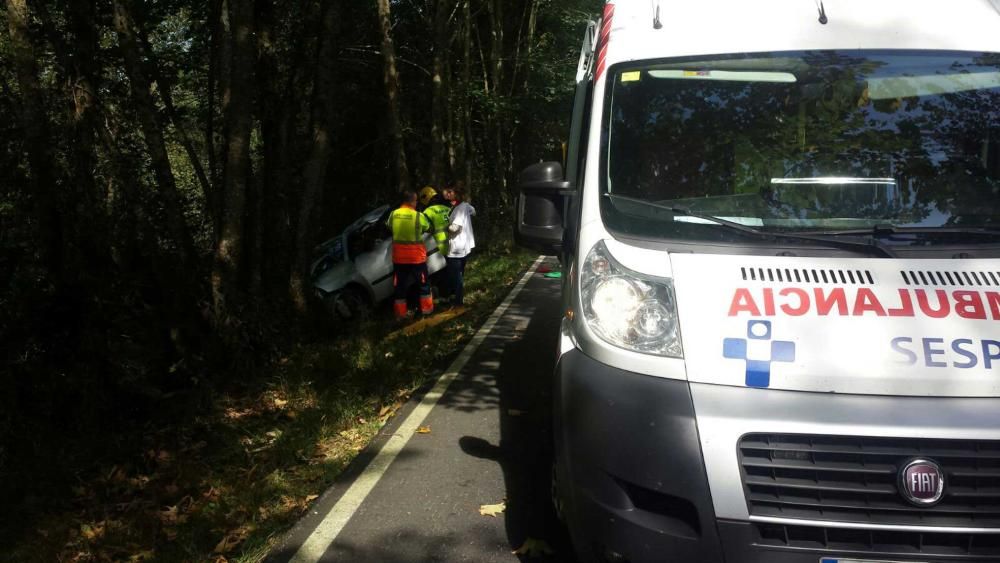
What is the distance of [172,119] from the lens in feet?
42.0

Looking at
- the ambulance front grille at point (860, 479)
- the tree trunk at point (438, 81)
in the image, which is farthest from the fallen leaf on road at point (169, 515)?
the tree trunk at point (438, 81)

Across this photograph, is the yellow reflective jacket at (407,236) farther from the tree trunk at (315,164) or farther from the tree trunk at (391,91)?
the tree trunk at (391,91)

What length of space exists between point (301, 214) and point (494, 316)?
10.1 feet

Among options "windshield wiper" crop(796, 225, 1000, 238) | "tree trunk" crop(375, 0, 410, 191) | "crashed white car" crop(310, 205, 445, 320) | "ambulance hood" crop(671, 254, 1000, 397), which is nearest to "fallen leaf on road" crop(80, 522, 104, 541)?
"ambulance hood" crop(671, 254, 1000, 397)

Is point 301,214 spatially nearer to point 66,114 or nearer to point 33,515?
point 66,114

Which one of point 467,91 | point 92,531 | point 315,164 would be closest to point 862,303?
point 92,531

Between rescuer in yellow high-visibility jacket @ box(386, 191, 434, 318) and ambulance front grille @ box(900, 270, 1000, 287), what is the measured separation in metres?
8.82

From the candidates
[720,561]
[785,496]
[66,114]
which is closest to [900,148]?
[785,496]

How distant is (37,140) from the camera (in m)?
8.81

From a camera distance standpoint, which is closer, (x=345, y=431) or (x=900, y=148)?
(x=900, y=148)

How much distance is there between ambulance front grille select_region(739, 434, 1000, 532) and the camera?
280cm

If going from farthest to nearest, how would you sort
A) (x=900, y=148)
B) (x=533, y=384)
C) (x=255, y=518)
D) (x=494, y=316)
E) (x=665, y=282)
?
(x=494, y=316), (x=533, y=384), (x=255, y=518), (x=900, y=148), (x=665, y=282)

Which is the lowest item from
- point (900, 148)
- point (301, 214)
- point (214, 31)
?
point (301, 214)

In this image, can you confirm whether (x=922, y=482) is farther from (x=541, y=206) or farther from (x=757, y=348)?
(x=541, y=206)
